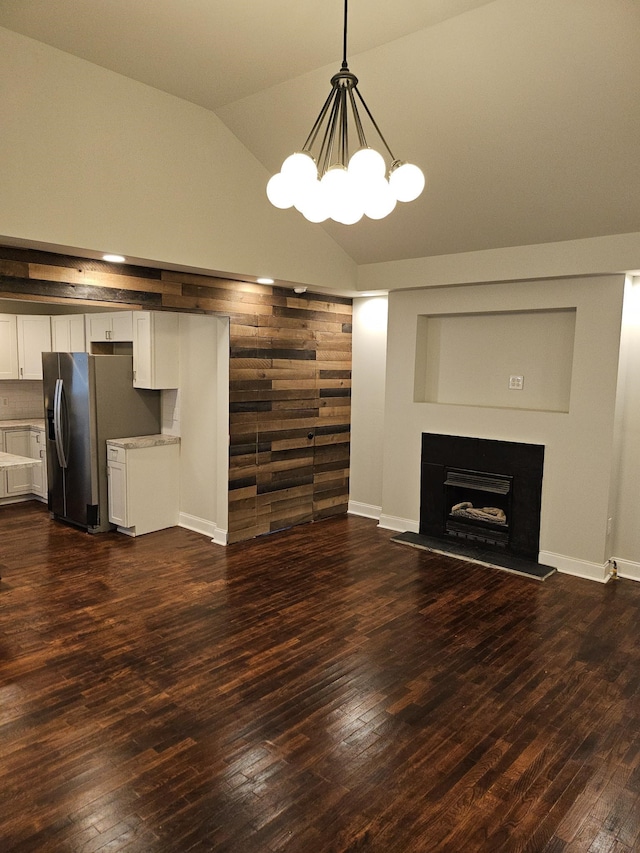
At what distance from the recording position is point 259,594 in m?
4.28

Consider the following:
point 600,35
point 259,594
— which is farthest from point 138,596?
point 600,35

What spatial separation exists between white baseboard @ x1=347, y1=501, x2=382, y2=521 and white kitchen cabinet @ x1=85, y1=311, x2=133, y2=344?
2969 mm

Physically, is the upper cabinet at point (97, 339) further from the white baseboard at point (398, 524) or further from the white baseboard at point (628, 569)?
the white baseboard at point (628, 569)

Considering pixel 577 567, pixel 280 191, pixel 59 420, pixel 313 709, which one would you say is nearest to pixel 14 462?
pixel 59 420

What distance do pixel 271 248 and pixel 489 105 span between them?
210 cm

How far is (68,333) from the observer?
6.33m

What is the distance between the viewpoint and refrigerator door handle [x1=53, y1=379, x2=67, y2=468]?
567 cm

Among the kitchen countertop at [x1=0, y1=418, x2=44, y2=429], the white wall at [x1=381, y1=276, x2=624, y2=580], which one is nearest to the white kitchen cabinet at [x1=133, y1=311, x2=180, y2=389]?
the kitchen countertop at [x1=0, y1=418, x2=44, y2=429]

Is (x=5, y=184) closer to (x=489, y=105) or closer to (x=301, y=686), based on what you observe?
(x=489, y=105)

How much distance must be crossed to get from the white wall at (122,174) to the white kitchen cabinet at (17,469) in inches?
132

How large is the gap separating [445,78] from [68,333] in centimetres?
463

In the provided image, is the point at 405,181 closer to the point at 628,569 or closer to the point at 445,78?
the point at 445,78

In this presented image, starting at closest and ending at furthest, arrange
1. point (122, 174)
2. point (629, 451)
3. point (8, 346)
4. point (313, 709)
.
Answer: point (313, 709) → point (122, 174) → point (629, 451) → point (8, 346)

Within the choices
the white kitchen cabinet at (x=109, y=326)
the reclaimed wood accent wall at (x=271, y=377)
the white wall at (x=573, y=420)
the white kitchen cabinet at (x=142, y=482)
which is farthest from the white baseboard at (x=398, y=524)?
the white kitchen cabinet at (x=109, y=326)
